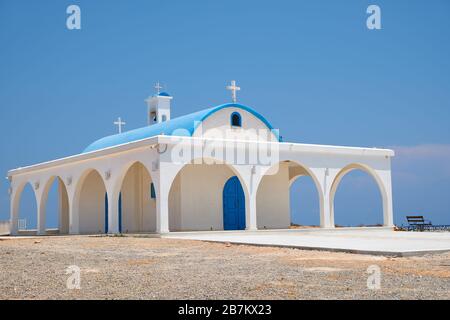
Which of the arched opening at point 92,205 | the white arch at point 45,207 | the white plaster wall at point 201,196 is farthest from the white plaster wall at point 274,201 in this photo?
the white arch at point 45,207

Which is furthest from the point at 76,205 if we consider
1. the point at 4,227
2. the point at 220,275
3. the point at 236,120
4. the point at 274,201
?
the point at 220,275

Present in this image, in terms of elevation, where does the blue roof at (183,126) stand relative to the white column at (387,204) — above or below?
above

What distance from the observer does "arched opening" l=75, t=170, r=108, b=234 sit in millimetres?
25859

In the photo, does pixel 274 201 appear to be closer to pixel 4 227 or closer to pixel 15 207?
pixel 15 207

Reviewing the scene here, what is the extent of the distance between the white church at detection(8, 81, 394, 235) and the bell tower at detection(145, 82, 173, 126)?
2311 millimetres

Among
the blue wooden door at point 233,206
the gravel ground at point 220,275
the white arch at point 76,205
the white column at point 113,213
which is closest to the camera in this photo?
the gravel ground at point 220,275

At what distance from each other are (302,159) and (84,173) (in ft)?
29.3

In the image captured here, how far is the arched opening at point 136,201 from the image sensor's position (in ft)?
80.8

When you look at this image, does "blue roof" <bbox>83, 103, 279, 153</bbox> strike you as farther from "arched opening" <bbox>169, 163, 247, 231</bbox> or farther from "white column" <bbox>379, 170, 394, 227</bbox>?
"white column" <bbox>379, 170, 394, 227</bbox>

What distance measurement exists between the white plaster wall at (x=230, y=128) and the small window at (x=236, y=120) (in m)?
0.13

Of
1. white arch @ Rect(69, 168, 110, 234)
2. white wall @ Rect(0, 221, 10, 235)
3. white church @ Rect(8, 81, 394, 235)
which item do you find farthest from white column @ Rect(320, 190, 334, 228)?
white wall @ Rect(0, 221, 10, 235)

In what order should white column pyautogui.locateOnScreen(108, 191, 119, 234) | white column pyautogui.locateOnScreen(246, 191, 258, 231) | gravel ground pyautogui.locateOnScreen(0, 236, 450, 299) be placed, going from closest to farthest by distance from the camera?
gravel ground pyautogui.locateOnScreen(0, 236, 450, 299) < white column pyautogui.locateOnScreen(246, 191, 258, 231) < white column pyautogui.locateOnScreen(108, 191, 119, 234)

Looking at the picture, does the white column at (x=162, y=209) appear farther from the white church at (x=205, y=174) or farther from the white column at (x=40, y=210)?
the white column at (x=40, y=210)

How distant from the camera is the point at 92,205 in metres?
26.3
